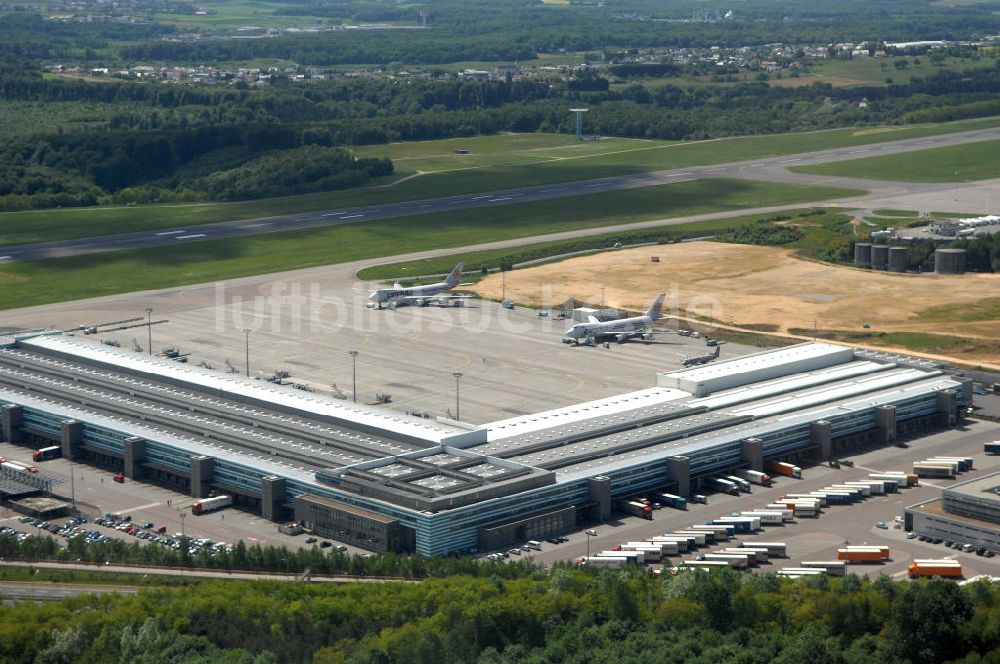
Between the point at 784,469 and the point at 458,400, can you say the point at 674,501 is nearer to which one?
the point at 784,469

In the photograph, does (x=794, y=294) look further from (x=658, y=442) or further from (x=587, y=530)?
(x=587, y=530)

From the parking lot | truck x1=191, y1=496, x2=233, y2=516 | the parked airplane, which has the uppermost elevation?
the parked airplane

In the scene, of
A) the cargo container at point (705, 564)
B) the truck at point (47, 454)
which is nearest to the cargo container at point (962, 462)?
the cargo container at point (705, 564)

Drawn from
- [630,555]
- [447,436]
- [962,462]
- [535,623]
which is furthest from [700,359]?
[535,623]

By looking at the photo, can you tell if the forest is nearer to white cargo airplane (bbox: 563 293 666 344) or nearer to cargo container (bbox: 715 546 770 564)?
cargo container (bbox: 715 546 770 564)

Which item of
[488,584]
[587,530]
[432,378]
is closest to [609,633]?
[488,584]

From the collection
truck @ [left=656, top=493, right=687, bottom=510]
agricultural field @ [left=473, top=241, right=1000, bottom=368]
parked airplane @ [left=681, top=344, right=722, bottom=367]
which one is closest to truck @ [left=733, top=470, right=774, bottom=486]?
truck @ [left=656, top=493, right=687, bottom=510]

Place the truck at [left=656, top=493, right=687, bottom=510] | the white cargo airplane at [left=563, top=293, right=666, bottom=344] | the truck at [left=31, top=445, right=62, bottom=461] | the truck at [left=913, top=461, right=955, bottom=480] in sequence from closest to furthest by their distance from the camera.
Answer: the truck at [left=656, top=493, right=687, bottom=510] → the truck at [left=913, top=461, right=955, bottom=480] → the truck at [left=31, top=445, right=62, bottom=461] → the white cargo airplane at [left=563, top=293, right=666, bottom=344]
